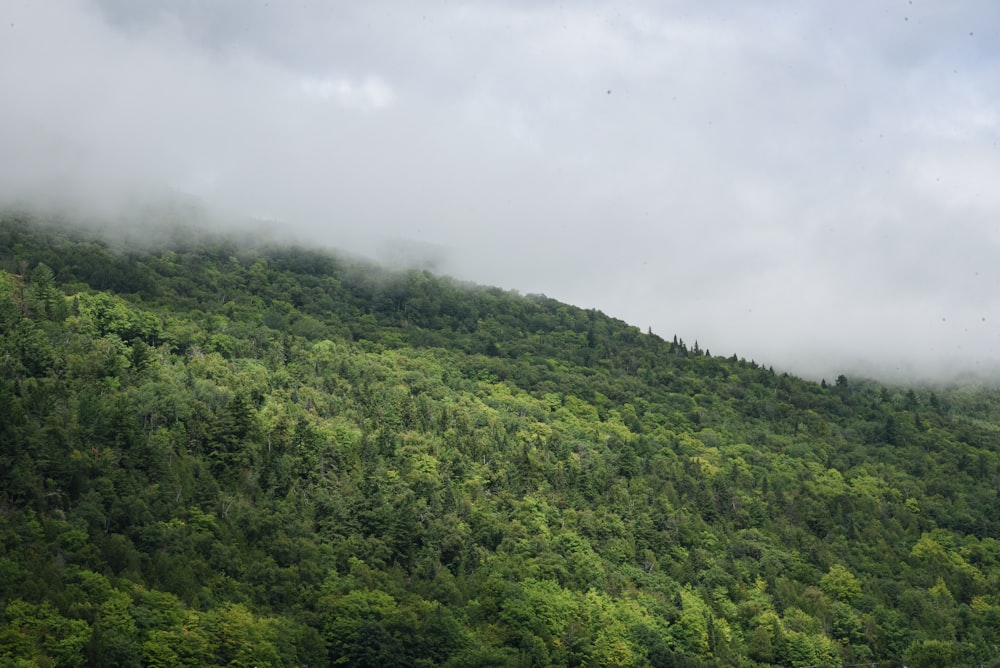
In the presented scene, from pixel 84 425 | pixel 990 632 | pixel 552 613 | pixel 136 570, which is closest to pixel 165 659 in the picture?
pixel 136 570

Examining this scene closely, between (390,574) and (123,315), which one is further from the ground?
(123,315)

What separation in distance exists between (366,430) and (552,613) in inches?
1582

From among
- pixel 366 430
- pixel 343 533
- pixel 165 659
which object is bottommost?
pixel 165 659

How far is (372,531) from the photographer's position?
470 ft

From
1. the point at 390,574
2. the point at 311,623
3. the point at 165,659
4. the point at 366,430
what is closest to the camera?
the point at 165,659

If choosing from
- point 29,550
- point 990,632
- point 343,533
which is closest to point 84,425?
point 29,550

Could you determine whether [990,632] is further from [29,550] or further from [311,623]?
[29,550]

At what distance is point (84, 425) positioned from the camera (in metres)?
130

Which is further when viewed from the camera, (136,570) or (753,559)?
(753,559)

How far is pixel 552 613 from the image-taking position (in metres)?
141

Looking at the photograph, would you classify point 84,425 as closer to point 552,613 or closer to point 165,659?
point 165,659

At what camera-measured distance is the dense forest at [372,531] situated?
4503 inches

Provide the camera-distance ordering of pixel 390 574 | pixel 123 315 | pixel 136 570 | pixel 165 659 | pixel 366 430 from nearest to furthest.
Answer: pixel 165 659
pixel 136 570
pixel 390 574
pixel 366 430
pixel 123 315

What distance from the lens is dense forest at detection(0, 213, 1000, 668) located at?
114m
